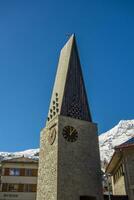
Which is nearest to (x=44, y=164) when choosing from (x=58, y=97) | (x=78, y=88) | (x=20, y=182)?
(x=58, y=97)

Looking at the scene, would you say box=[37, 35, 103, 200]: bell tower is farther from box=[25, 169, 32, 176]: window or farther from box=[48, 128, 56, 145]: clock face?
box=[25, 169, 32, 176]: window

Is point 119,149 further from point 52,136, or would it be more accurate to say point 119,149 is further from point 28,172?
point 28,172

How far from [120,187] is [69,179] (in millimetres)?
8110

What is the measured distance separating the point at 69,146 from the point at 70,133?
159cm

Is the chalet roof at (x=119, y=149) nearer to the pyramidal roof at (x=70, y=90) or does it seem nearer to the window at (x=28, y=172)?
the pyramidal roof at (x=70, y=90)

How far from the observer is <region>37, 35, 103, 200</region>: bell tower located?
28047mm

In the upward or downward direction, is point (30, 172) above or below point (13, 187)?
above

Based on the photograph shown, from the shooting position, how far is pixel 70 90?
3472 centimetres

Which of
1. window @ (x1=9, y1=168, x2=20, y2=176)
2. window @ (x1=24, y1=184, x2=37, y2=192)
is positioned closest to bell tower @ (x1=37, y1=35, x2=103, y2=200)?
window @ (x1=24, y1=184, x2=37, y2=192)

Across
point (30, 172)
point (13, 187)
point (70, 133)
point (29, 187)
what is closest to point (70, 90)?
point (70, 133)

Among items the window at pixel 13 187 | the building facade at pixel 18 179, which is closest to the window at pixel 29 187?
the building facade at pixel 18 179

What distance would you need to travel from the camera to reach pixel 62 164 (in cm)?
2848

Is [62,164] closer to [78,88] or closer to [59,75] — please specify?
[78,88]

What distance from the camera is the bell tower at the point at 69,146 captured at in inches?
1104
